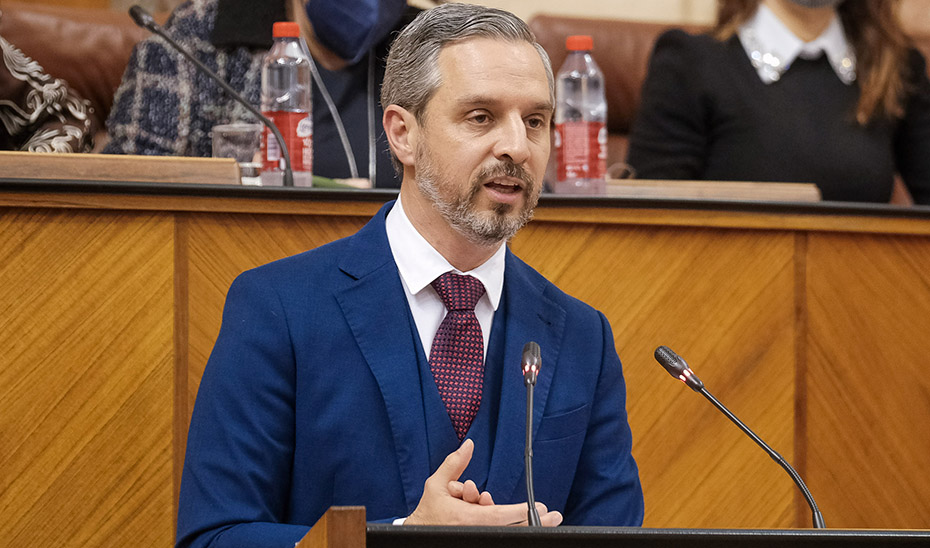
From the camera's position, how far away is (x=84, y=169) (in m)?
1.73

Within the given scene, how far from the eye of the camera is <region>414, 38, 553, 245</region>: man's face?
145 cm

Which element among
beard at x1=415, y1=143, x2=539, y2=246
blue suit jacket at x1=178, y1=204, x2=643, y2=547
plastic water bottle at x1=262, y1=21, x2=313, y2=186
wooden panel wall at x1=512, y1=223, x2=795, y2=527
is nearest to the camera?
blue suit jacket at x1=178, y1=204, x2=643, y2=547

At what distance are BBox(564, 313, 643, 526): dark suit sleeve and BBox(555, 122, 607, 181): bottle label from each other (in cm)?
51

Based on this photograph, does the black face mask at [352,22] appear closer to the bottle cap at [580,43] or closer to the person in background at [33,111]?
the bottle cap at [580,43]

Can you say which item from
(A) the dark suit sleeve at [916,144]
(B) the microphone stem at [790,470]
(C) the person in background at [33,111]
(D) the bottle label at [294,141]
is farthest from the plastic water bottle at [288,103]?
(A) the dark suit sleeve at [916,144]

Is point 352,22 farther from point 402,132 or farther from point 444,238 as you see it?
point 444,238

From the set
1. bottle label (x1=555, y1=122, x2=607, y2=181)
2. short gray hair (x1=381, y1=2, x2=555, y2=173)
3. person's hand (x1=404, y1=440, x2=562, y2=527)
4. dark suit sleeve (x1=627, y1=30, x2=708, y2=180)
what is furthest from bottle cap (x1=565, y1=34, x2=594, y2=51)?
person's hand (x1=404, y1=440, x2=562, y2=527)

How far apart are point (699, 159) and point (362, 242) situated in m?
1.19

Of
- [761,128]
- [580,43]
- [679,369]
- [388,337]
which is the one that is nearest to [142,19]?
[580,43]

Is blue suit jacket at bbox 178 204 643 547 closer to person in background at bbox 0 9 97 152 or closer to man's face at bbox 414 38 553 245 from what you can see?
man's face at bbox 414 38 553 245

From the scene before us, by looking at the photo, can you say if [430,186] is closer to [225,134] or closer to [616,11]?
[225,134]

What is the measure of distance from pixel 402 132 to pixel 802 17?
135cm

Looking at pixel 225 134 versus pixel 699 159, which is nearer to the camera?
pixel 225 134

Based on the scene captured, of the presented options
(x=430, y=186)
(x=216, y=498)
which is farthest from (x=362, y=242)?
(x=216, y=498)
